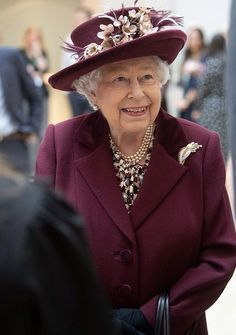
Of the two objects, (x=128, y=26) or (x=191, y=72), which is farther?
(x=191, y=72)

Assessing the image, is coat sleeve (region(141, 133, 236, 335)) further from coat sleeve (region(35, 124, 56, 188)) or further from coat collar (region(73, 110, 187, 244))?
coat sleeve (region(35, 124, 56, 188))

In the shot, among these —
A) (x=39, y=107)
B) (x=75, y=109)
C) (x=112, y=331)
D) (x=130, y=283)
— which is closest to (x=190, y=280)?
(x=130, y=283)

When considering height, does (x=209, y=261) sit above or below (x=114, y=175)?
below

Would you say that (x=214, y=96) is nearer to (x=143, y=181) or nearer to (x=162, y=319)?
(x=143, y=181)

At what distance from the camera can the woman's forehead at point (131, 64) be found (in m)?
2.71

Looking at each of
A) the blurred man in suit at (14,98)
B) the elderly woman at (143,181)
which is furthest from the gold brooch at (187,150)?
the blurred man in suit at (14,98)

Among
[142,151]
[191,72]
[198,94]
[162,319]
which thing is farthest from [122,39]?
[191,72]

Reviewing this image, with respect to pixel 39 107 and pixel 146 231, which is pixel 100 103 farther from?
pixel 39 107

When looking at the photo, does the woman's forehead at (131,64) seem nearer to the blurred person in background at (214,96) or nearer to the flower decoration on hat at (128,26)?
the flower decoration on hat at (128,26)

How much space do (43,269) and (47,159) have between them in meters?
1.67

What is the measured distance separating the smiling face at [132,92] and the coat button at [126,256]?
1.35ft

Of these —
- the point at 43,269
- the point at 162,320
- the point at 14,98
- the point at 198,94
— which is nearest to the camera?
the point at 43,269

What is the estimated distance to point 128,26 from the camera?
2717mm

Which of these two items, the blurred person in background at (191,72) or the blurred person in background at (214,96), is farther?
the blurred person in background at (191,72)
